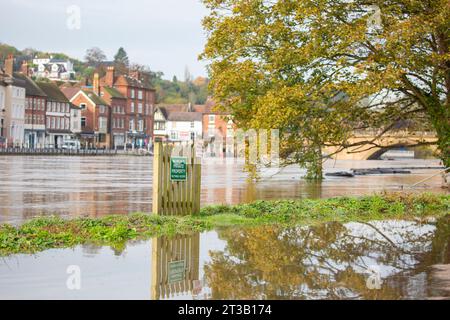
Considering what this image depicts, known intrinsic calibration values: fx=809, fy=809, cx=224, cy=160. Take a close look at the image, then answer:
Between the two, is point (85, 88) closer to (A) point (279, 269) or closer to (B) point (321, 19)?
(B) point (321, 19)

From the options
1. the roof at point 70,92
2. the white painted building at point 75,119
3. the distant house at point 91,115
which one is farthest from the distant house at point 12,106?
the roof at point 70,92

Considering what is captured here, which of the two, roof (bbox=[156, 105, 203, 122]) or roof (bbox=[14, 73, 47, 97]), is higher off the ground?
roof (bbox=[14, 73, 47, 97])

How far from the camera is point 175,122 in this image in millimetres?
179375

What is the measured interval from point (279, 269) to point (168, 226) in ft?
17.3

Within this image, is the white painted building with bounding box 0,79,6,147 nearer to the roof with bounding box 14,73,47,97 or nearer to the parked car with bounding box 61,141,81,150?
the roof with bounding box 14,73,47,97

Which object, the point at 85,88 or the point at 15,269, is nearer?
the point at 15,269

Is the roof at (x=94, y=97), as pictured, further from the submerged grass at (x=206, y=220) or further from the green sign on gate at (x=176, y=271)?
the green sign on gate at (x=176, y=271)

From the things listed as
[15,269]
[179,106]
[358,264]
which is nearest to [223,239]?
[358,264]

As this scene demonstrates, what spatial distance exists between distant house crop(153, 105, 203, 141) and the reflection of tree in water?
15779 centimetres

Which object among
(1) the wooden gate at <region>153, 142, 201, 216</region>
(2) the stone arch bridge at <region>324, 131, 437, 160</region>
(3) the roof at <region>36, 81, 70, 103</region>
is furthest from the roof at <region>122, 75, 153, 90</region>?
(1) the wooden gate at <region>153, 142, 201, 216</region>

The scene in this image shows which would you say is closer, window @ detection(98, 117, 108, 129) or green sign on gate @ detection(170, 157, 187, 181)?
green sign on gate @ detection(170, 157, 187, 181)

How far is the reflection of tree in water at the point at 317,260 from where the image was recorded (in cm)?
1038

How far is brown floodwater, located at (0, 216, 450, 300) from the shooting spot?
10180mm

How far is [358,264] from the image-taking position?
501 inches
